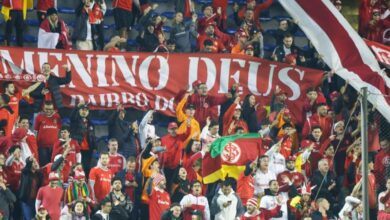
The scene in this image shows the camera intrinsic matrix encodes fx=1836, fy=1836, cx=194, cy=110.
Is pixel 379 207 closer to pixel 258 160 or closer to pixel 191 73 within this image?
pixel 258 160

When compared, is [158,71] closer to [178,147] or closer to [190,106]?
[190,106]

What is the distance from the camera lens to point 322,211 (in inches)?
1006

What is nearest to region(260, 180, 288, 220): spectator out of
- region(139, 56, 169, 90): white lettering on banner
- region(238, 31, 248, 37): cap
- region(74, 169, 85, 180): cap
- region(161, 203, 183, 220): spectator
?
region(161, 203, 183, 220): spectator

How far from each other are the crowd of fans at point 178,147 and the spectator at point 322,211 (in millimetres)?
22

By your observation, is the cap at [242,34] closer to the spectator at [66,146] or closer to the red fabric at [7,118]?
the spectator at [66,146]

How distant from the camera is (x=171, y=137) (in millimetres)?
26672

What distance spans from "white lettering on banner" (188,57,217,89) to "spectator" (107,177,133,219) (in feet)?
11.6

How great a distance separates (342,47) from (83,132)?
4.73 meters

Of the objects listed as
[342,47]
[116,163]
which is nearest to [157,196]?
[116,163]

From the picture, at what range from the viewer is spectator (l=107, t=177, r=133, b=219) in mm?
25016

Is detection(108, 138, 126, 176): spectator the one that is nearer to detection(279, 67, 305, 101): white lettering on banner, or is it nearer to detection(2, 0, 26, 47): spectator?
detection(2, 0, 26, 47): spectator

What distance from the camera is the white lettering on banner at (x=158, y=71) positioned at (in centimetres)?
2817

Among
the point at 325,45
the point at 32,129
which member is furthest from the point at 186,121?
the point at 325,45

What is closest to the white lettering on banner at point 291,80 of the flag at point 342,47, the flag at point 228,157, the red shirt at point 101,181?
the flag at point 228,157
